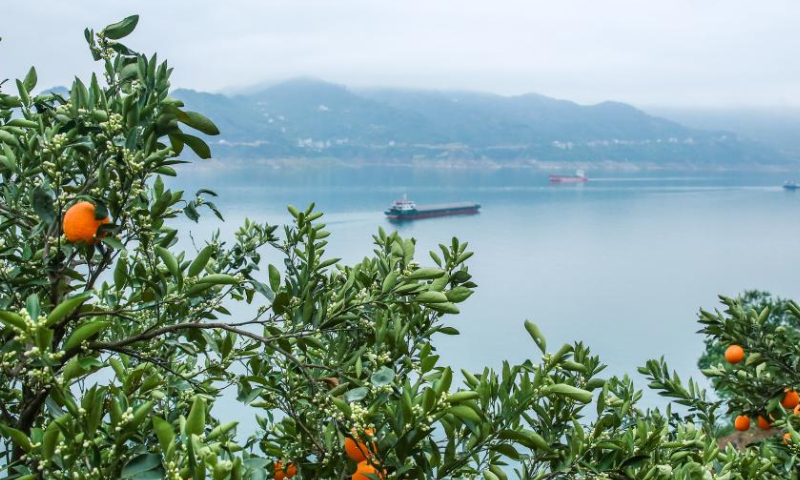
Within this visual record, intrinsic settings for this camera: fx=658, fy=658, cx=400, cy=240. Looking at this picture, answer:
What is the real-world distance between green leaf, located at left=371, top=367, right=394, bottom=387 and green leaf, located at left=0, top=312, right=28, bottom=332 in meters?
0.72

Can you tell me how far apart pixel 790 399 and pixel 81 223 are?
132 inches

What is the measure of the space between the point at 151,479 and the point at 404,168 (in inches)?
3734

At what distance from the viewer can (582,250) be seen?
34.7 meters

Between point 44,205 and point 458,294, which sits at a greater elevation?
point 44,205

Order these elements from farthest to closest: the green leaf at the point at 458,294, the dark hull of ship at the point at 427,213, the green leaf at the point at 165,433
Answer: the dark hull of ship at the point at 427,213, the green leaf at the point at 458,294, the green leaf at the point at 165,433

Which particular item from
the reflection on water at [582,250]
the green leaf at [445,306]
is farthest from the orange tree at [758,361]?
the reflection on water at [582,250]

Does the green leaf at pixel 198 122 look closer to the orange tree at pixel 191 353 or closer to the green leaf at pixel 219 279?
the orange tree at pixel 191 353

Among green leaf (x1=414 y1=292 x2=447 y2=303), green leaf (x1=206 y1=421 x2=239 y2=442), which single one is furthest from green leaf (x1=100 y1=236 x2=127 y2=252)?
green leaf (x1=414 y1=292 x2=447 y2=303)

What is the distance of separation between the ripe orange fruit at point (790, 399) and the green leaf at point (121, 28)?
3339 millimetres

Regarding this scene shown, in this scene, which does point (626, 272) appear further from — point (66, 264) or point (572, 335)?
point (66, 264)

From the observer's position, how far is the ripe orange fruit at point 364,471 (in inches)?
61.5

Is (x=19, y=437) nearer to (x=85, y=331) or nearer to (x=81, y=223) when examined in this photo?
(x=85, y=331)

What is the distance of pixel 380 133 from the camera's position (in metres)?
111

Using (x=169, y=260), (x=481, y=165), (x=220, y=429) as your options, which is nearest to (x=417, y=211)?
(x=169, y=260)
